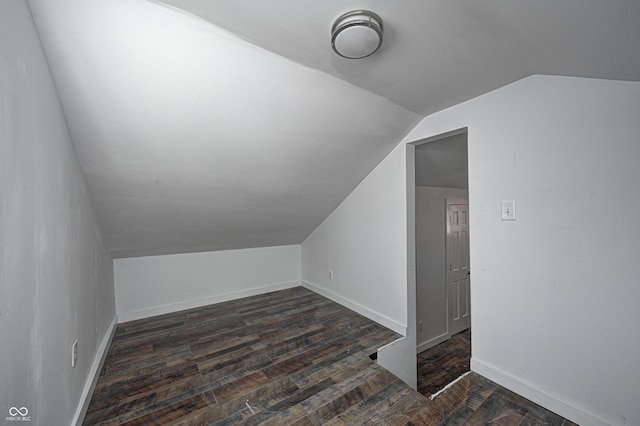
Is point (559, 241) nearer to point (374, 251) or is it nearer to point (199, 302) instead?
point (374, 251)

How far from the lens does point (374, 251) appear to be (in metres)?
2.82

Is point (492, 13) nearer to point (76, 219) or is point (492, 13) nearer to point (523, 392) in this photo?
point (523, 392)

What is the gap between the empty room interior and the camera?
104cm

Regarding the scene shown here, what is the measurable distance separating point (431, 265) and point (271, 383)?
2427 mm

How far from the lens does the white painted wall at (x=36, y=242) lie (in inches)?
30.6

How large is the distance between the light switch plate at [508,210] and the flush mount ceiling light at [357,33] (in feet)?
4.46

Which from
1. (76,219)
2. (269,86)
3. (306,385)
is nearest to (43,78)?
(76,219)

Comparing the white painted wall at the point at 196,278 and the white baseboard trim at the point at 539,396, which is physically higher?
the white painted wall at the point at 196,278

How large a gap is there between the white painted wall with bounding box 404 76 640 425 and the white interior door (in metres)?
1.73

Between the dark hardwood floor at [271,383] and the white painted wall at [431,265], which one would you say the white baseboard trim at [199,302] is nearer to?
the dark hardwood floor at [271,383]

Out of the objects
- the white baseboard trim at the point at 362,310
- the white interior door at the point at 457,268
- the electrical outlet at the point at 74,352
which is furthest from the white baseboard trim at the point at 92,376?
the white interior door at the point at 457,268

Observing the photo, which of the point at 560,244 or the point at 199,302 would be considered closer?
the point at 560,244

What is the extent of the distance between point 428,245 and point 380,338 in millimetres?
1419

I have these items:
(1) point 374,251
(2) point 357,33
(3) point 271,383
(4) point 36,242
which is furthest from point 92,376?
(2) point 357,33
